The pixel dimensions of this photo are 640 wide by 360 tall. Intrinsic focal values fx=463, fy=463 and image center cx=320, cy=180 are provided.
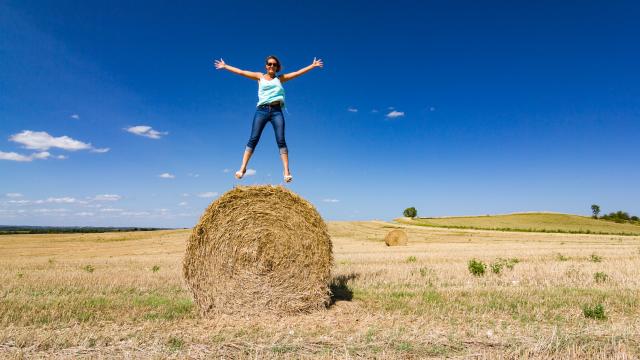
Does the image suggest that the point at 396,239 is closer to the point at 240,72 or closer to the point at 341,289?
the point at 341,289

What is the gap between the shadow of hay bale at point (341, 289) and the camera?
327 inches

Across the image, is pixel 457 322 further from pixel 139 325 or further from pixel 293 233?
pixel 139 325

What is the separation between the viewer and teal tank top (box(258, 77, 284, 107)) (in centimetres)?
777

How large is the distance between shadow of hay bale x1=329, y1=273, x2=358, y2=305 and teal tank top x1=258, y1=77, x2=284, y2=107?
3.39m

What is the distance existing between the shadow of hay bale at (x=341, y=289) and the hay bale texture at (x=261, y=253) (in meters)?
0.67

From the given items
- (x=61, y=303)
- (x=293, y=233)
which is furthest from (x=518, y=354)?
(x=61, y=303)

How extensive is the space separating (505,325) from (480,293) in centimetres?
258

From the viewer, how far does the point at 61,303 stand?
751 centimetres

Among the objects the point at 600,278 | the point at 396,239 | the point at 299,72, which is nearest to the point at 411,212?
the point at 396,239

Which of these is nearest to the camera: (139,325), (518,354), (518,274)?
(518,354)

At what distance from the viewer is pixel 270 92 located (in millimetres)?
7785

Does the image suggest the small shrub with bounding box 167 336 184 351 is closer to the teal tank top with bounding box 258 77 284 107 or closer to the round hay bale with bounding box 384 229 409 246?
the teal tank top with bounding box 258 77 284 107

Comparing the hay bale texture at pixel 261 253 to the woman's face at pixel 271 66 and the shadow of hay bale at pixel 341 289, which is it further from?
the woman's face at pixel 271 66

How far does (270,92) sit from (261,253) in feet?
8.79
